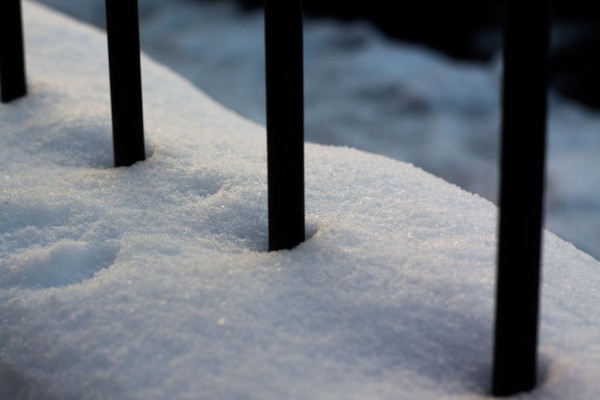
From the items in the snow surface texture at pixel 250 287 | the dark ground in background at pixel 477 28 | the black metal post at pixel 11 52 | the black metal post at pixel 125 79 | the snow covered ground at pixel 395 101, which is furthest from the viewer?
the dark ground in background at pixel 477 28

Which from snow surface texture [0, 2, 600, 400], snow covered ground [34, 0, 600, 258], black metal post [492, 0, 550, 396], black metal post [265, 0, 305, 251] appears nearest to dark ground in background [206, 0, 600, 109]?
snow covered ground [34, 0, 600, 258]

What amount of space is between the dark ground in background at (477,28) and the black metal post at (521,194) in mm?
4638

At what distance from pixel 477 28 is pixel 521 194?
550cm

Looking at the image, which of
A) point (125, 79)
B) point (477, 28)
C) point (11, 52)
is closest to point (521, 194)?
point (125, 79)

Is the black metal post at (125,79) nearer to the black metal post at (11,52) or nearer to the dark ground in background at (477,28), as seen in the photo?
the black metal post at (11,52)

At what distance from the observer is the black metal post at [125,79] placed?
1.47 meters

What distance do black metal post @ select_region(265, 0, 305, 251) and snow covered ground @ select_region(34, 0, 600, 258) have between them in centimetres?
244

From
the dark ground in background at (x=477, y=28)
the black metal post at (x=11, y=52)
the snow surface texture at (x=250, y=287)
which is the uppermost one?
the black metal post at (x=11, y=52)

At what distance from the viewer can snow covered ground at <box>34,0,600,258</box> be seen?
4086mm

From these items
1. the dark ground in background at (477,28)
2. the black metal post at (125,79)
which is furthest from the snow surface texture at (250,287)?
the dark ground in background at (477,28)

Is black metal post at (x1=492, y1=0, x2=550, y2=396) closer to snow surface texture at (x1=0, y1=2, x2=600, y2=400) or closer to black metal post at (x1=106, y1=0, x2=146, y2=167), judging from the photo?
snow surface texture at (x1=0, y1=2, x2=600, y2=400)

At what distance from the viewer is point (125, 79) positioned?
1507 mm

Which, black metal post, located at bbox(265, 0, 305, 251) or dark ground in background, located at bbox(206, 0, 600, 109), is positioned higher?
black metal post, located at bbox(265, 0, 305, 251)

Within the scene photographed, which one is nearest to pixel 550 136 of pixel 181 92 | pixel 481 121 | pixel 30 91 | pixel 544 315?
pixel 481 121
